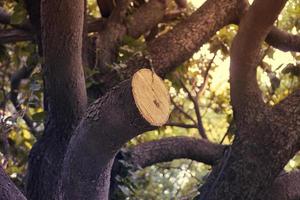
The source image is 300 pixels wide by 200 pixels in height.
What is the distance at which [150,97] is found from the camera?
85.4 inches

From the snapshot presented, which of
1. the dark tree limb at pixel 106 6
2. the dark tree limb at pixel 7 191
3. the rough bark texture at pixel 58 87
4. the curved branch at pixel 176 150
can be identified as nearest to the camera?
the dark tree limb at pixel 7 191

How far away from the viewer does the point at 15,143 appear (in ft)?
17.5

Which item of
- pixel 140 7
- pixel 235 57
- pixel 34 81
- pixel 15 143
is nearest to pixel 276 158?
pixel 235 57

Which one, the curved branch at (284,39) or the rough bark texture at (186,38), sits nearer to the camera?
the rough bark texture at (186,38)

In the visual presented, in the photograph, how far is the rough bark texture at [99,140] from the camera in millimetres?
2137

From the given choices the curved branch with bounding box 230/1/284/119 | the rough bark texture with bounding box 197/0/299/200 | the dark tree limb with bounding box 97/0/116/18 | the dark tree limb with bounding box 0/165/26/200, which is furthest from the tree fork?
the dark tree limb with bounding box 97/0/116/18

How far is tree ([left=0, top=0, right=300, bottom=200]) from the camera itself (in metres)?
2.26

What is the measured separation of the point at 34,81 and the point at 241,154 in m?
1.28

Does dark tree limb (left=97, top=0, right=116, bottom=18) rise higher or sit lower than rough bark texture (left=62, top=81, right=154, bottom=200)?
higher

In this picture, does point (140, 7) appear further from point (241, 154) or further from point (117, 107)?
point (117, 107)

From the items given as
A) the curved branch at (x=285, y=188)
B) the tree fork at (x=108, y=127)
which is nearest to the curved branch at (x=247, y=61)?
the curved branch at (x=285, y=188)

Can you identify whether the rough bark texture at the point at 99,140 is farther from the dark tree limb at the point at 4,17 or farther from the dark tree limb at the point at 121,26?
the dark tree limb at the point at 4,17

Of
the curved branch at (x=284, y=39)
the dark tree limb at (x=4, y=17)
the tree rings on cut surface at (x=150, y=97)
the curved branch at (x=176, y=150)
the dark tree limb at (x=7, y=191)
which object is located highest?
the curved branch at (x=284, y=39)

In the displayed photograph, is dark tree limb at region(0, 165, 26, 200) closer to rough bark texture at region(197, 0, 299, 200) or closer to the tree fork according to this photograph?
the tree fork
